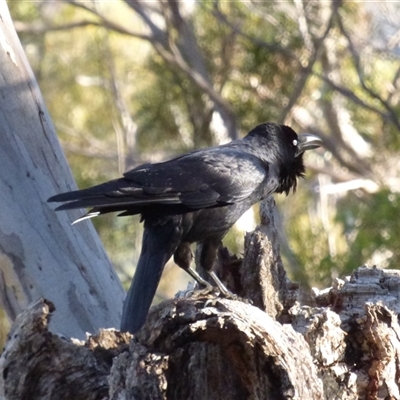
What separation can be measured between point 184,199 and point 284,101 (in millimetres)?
4583

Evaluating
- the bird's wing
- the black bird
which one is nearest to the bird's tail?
the black bird

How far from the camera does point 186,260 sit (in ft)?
15.9

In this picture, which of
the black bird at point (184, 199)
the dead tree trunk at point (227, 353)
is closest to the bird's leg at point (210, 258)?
the black bird at point (184, 199)

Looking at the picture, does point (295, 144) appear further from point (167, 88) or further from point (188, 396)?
point (167, 88)

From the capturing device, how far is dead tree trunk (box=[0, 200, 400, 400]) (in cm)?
341

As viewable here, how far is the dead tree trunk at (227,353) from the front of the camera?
3414 millimetres

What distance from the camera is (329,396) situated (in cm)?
385

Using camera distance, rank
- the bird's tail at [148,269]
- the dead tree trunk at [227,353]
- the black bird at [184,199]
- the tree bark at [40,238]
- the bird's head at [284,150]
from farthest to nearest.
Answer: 1. the bird's head at [284,150]
2. the tree bark at [40,238]
3. the black bird at [184,199]
4. the bird's tail at [148,269]
5. the dead tree trunk at [227,353]

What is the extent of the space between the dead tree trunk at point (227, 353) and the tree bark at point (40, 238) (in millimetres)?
946

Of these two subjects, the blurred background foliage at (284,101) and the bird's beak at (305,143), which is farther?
the blurred background foliage at (284,101)

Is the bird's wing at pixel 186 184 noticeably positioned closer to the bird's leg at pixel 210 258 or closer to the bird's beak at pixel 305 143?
the bird's leg at pixel 210 258

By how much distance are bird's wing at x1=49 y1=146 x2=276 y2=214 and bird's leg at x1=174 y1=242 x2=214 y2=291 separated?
0.30m

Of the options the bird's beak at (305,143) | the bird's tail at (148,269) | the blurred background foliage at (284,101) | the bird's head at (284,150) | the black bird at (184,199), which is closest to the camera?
the bird's tail at (148,269)

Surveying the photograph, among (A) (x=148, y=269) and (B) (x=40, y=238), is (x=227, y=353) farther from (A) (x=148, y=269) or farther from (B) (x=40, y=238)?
(B) (x=40, y=238)
